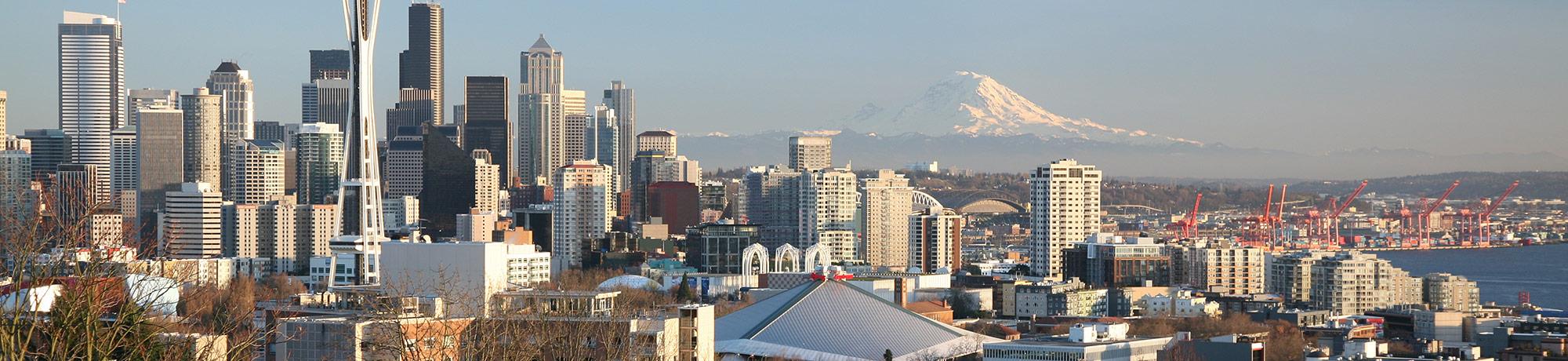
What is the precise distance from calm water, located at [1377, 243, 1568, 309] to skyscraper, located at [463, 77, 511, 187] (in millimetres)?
39589

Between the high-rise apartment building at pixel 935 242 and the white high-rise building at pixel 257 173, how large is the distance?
25.1 m

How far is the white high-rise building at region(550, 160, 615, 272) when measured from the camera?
73281mm

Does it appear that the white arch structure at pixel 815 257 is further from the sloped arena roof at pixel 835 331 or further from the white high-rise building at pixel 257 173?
the white high-rise building at pixel 257 173

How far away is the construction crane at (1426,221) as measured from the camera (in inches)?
4090

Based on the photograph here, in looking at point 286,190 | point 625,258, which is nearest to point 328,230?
point 625,258

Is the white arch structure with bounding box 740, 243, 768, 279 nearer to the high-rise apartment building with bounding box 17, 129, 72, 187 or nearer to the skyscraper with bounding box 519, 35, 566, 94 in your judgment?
the high-rise apartment building with bounding box 17, 129, 72, 187

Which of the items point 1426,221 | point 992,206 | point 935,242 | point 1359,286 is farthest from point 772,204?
point 1426,221

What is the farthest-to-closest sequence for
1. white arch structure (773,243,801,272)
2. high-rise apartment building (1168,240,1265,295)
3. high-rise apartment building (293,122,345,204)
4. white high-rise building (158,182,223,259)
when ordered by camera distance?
high-rise apartment building (293,122,345,204)
white high-rise building (158,182,223,259)
white arch structure (773,243,801,272)
high-rise apartment building (1168,240,1265,295)

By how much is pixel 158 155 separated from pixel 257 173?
12.2 feet

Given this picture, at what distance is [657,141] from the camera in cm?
11712

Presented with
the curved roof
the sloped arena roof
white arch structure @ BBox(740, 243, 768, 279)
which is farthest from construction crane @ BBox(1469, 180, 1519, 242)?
the sloped arena roof

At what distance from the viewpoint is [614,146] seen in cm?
12069

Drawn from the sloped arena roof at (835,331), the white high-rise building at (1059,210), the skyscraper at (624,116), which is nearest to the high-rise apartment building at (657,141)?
the skyscraper at (624,116)

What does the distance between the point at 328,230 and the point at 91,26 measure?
110 ft
